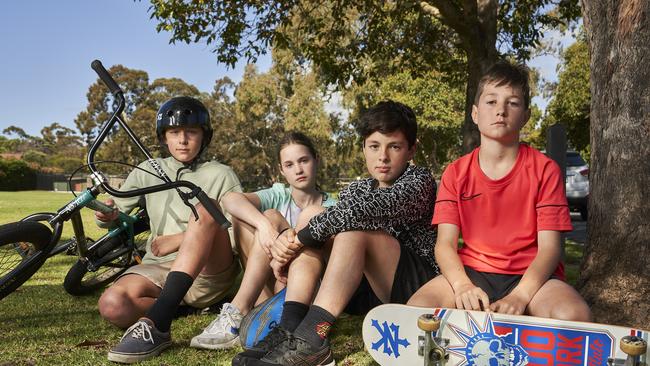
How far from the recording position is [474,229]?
2336mm

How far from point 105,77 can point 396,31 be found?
8.42 m

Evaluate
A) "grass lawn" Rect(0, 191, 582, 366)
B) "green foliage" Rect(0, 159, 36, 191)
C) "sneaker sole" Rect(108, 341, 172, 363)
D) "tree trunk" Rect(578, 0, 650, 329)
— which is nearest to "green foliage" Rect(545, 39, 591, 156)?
"tree trunk" Rect(578, 0, 650, 329)

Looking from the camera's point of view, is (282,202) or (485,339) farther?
(282,202)

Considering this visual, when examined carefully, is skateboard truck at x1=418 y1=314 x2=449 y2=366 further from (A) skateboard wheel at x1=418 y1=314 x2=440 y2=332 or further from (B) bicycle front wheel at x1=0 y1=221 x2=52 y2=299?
(B) bicycle front wheel at x1=0 y1=221 x2=52 y2=299

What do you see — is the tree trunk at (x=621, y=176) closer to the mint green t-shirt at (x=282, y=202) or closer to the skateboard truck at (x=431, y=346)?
the skateboard truck at (x=431, y=346)

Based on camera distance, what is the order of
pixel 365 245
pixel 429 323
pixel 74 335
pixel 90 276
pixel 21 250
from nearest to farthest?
pixel 429 323 < pixel 365 245 < pixel 21 250 < pixel 74 335 < pixel 90 276

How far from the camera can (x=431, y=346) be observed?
1998 mm

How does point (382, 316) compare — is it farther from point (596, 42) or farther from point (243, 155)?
point (243, 155)

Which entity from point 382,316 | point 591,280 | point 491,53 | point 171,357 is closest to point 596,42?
point 591,280

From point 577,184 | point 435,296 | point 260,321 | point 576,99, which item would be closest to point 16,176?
point 576,99

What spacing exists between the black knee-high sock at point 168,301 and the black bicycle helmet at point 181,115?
904 millimetres

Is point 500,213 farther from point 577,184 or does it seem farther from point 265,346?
point 577,184

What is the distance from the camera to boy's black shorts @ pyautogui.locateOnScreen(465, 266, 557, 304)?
2210 millimetres

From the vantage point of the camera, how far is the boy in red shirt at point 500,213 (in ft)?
7.10
